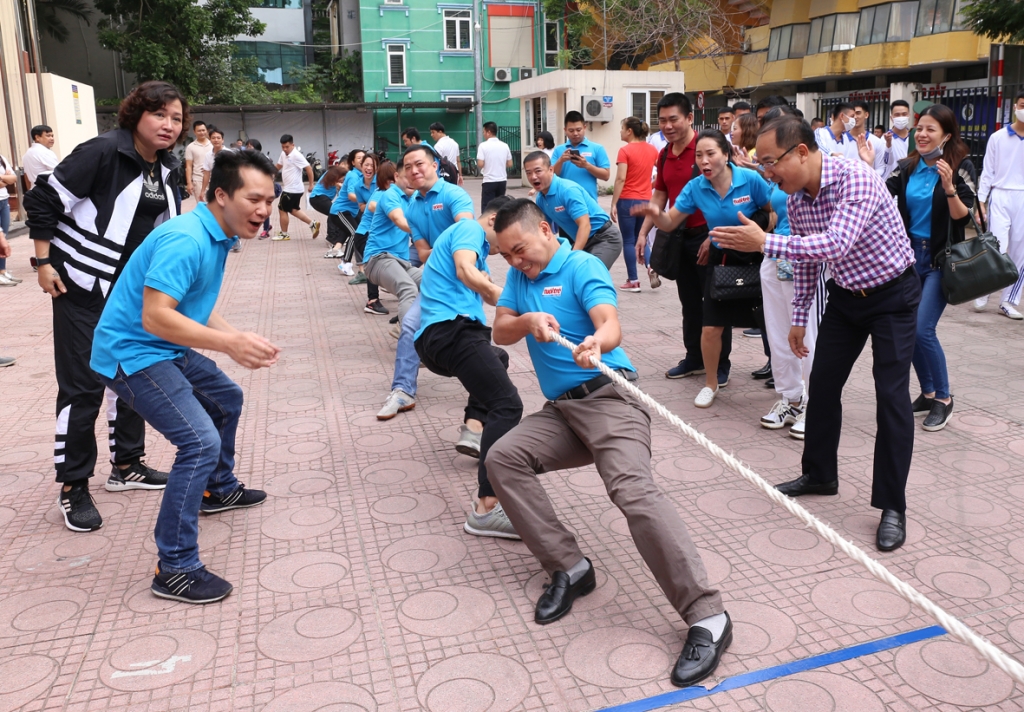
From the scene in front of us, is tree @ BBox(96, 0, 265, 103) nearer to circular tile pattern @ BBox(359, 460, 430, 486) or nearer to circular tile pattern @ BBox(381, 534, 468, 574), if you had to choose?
circular tile pattern @ BBox(359, 460, 430, 486)

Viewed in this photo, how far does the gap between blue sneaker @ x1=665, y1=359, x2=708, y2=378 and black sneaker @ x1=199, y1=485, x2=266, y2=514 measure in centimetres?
307

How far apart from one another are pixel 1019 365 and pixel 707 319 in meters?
2.40

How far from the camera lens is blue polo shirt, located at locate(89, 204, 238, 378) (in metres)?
3.09

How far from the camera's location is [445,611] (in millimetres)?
3148

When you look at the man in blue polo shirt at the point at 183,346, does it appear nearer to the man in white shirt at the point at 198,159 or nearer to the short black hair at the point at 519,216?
the short black hair at the point at 519,216

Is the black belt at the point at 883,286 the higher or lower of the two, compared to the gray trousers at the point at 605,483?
higher

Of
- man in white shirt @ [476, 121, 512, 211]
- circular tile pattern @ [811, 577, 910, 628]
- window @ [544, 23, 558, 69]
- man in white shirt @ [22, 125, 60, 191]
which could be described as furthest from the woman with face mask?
window @ [544, 23, 558, 69]

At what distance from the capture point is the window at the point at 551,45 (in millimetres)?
36031

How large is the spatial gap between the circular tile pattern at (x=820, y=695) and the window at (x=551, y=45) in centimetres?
3584

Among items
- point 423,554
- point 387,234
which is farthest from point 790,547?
point 387,234

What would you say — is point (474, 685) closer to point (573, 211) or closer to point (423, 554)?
point (423, 554)

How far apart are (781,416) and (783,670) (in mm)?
2455

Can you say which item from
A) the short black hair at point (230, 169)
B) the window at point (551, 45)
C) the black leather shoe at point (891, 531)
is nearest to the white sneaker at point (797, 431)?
the black leather shoe at point (891, 531)

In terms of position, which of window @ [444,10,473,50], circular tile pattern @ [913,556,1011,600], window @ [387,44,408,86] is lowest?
circular tile pattern @ [913,556,1011,600]
